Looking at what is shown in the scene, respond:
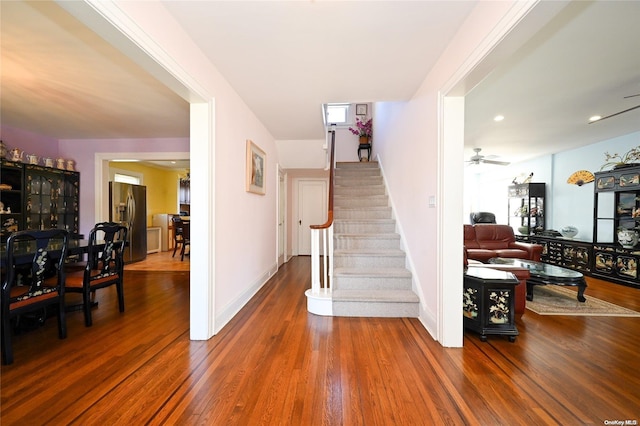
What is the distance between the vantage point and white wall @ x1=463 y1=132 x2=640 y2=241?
4824mm

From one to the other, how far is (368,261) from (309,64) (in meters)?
2.25

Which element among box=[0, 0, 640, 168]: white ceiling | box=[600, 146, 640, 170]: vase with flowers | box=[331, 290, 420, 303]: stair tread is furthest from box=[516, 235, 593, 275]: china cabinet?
box=[331, 290, 420, 303]: stair tread

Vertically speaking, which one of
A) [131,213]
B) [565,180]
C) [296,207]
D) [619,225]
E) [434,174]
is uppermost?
[565,180]

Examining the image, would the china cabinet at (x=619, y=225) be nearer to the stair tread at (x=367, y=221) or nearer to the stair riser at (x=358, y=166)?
the stair tread at (x=367, y=221)

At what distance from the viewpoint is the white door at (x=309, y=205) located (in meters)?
6.47

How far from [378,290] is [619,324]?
7.82ft

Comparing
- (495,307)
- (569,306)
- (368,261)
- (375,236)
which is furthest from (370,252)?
(569,306)

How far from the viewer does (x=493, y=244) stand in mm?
5137

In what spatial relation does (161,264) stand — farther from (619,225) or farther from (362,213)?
(619,225)

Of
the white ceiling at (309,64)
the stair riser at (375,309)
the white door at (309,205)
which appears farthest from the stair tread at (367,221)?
the white door at (309,205)

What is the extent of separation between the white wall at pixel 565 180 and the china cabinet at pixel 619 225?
23.0 inches

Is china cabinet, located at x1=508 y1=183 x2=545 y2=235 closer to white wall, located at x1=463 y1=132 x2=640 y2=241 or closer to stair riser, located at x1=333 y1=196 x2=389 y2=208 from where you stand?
white wall, located at x1=463 y1=132 x2=640 y2=241

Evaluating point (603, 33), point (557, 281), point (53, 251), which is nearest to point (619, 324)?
point (557, 281)

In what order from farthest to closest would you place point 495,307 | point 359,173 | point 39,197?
point 359,173, point 39,197, point 495,307
